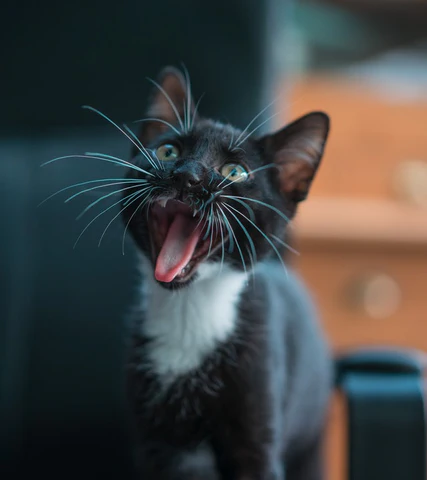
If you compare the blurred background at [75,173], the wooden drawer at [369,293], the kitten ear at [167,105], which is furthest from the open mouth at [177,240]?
the wooden drawer at [369,293]

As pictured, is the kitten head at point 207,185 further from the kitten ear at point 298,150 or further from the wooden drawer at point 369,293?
the wooden drawer at point 369,293

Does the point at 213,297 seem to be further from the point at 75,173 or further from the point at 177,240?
the point at 75,173

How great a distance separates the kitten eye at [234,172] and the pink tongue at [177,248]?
0.05 m

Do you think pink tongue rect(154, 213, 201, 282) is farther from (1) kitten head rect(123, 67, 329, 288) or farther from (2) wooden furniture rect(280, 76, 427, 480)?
(2) wooden furniture rect(280, 76, 427, 480)

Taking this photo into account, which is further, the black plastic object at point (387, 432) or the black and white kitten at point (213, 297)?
the black plastic object at point (387, 432)

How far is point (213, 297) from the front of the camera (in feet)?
2.21

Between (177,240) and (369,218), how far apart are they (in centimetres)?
95

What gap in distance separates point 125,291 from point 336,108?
737mm

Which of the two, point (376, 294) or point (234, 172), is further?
point (376, 294)

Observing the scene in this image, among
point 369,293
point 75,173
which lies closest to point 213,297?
point 75,173

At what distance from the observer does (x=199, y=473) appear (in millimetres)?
781

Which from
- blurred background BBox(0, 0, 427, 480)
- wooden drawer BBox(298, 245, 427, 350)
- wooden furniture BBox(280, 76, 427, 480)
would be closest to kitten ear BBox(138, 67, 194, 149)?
blurred background BBox(0, 0, 427, 480)

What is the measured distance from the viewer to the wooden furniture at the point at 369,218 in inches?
56.1

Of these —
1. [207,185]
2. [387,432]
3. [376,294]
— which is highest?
[207,185]
